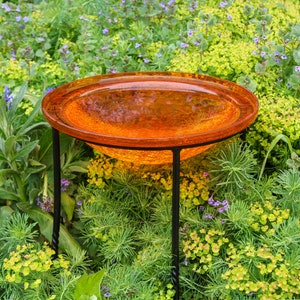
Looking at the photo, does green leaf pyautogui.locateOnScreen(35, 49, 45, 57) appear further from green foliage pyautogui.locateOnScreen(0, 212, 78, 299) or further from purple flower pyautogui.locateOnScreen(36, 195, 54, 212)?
green foliage pyautogui.locateOnScreen(0, 212, 78, 299)

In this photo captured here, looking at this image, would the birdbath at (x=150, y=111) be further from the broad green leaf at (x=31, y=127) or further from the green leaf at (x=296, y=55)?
the green leaf at (x=296, y=55)

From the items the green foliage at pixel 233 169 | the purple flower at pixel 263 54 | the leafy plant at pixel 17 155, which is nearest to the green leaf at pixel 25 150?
the leafy plant at pixel 17 155

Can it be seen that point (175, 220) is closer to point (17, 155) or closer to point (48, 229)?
point (48, 229)

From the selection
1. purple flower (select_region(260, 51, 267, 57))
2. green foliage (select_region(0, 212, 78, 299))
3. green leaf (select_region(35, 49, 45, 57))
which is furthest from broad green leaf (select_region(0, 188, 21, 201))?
purple flower (select_region(260, 51, 267, 57))

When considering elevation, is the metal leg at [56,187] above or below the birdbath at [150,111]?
below

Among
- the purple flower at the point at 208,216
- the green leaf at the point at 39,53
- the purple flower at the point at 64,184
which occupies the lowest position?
the purple flower at the point at 64,184

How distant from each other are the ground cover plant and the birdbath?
169mm

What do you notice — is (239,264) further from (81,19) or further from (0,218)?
(81,19)

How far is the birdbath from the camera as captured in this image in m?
2.45

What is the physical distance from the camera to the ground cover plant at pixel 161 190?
2.43 metres

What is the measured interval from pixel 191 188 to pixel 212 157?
0.63ft

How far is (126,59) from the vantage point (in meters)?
3.63

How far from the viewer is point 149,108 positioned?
9.13 ft

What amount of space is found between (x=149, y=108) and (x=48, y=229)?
73 centimetres
